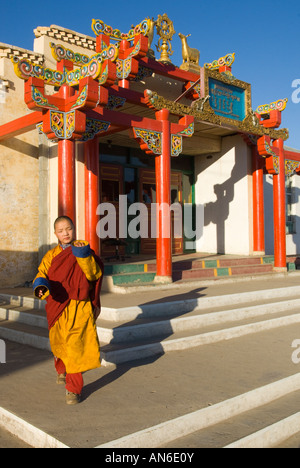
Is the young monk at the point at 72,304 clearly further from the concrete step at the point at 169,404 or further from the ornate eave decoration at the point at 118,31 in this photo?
the ornate eave decoration at the point at 118,31

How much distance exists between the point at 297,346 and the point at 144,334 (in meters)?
Answer: 1.81

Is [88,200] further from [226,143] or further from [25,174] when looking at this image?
[226,143]

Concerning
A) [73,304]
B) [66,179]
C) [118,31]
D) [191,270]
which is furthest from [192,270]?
[73,304]

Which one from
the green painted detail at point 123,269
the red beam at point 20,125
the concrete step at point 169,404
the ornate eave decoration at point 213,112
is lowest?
the concrete step at point 169,404

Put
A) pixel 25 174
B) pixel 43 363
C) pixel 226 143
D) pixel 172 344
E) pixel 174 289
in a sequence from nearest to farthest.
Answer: pixel 43 363 → pixel 172 344 → pixel 174 289 → pixel 25 174 → pixel 226 143

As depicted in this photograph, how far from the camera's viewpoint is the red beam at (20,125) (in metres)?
6.82

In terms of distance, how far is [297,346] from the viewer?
5.20 metres

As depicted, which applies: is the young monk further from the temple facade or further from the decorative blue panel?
the decorative blue panel

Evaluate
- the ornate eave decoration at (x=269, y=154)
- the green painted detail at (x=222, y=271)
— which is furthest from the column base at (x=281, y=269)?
the ornate eave decoration at (x=269, y=154)

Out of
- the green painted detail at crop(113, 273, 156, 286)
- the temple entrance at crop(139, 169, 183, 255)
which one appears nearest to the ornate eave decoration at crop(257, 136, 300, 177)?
the temple entrance at crop(139, 169, 183, 255)

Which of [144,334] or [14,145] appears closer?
[144,334]

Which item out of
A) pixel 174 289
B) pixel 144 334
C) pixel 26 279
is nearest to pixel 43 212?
pixel 26 279

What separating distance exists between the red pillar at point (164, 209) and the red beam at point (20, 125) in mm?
2157
